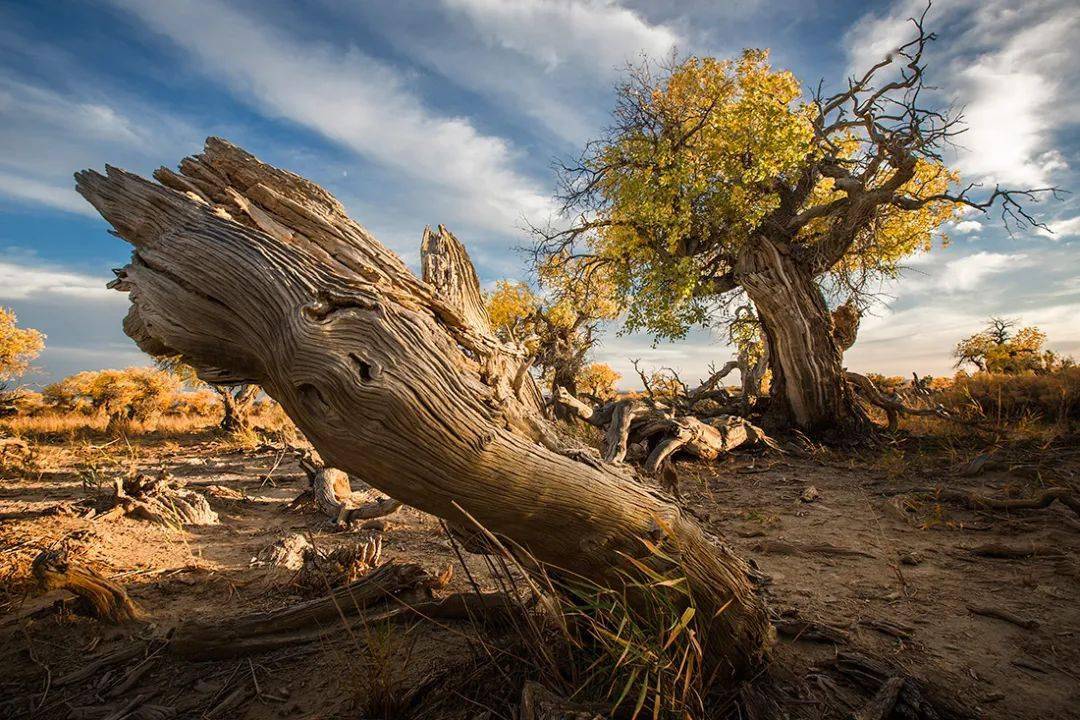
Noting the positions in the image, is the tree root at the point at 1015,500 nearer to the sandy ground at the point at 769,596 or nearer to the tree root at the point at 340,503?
the sandy ground at the point at 769,596

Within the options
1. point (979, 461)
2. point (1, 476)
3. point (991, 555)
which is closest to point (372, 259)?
point (991, 555)

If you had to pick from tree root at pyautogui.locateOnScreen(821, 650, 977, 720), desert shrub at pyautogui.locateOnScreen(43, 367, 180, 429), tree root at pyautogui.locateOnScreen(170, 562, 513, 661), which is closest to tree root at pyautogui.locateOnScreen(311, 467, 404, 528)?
tree root at pyautogui.locateOnScreen(170, 562, 513, 661)

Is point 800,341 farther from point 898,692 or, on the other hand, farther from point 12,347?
point 12,347

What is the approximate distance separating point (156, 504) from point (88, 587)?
2.87 metres

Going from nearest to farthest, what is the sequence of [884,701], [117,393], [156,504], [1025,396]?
1. [884,701]
2. [156,504]
3. [1025,396]
4. [117,393]

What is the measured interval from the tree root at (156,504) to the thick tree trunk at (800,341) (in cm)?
1112

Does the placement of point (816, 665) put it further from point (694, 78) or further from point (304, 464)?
point (694, 78)

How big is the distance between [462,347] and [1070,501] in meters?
6.83

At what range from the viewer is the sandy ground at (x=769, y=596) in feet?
8.75

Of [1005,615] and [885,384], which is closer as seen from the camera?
[1005,615]

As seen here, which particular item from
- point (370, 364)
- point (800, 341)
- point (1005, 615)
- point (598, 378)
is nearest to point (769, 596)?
point (1005, 615)

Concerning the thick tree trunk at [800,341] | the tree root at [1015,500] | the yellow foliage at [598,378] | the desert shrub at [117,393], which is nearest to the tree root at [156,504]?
the tree root at [1015,500]

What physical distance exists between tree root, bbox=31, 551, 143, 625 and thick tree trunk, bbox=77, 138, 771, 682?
2414 millimetres

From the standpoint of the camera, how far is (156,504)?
6227 mm
